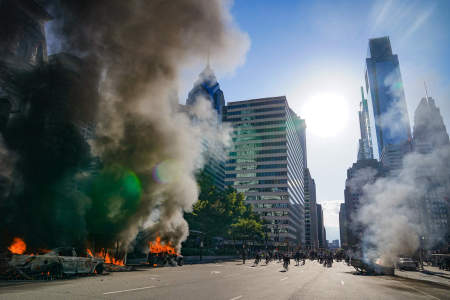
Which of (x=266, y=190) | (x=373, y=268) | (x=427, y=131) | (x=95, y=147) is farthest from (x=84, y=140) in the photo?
(x=266, y=190)

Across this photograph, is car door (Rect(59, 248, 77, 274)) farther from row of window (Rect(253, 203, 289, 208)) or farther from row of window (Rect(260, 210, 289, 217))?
row of window (Rect(253, 203, 289, 208))

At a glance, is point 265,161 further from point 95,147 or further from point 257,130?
point 95,147

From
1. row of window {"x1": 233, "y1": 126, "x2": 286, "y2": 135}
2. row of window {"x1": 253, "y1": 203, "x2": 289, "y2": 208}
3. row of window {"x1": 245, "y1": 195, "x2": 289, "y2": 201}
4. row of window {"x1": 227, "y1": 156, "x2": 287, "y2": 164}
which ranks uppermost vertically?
row of window {"x1": 233, "y1": 126, "x2": 286, "y2": 135}

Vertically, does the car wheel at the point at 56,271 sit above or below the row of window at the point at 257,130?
below

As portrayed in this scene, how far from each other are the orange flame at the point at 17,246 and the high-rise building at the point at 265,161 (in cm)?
10749

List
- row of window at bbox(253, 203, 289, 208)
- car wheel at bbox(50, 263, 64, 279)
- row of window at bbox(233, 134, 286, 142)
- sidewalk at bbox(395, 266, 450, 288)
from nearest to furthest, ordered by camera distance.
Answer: car wheel at bbox(50, 263, 64, 279) < sidewalk at bbox(395, 266, 450, 288) < row of window at bbox(253, 203, 289, 208) < row of window at bbox(233, 134, 286, 142)

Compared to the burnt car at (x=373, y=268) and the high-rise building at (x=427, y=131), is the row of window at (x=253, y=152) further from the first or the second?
the burnt car at (x=373, y=268)

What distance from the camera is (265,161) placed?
123500 millimetres

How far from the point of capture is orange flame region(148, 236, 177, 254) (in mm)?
28156

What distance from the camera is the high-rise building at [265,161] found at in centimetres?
11962

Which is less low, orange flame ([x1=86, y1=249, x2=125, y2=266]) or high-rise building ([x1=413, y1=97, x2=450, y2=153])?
high-rise building ([x1=413, y1=97, x2=450, y2=153])

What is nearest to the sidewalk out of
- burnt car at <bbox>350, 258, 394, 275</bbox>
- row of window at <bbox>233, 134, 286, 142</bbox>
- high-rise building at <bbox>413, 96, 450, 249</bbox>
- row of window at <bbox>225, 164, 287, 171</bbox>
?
burnt car at <bbox>350, 258, 394, 275</bbox>

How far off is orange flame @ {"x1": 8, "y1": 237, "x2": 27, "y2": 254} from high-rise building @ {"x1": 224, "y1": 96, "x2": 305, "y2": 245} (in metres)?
107

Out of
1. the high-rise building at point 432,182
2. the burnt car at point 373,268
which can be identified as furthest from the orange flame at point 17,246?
the high-rise building at point 432,182
